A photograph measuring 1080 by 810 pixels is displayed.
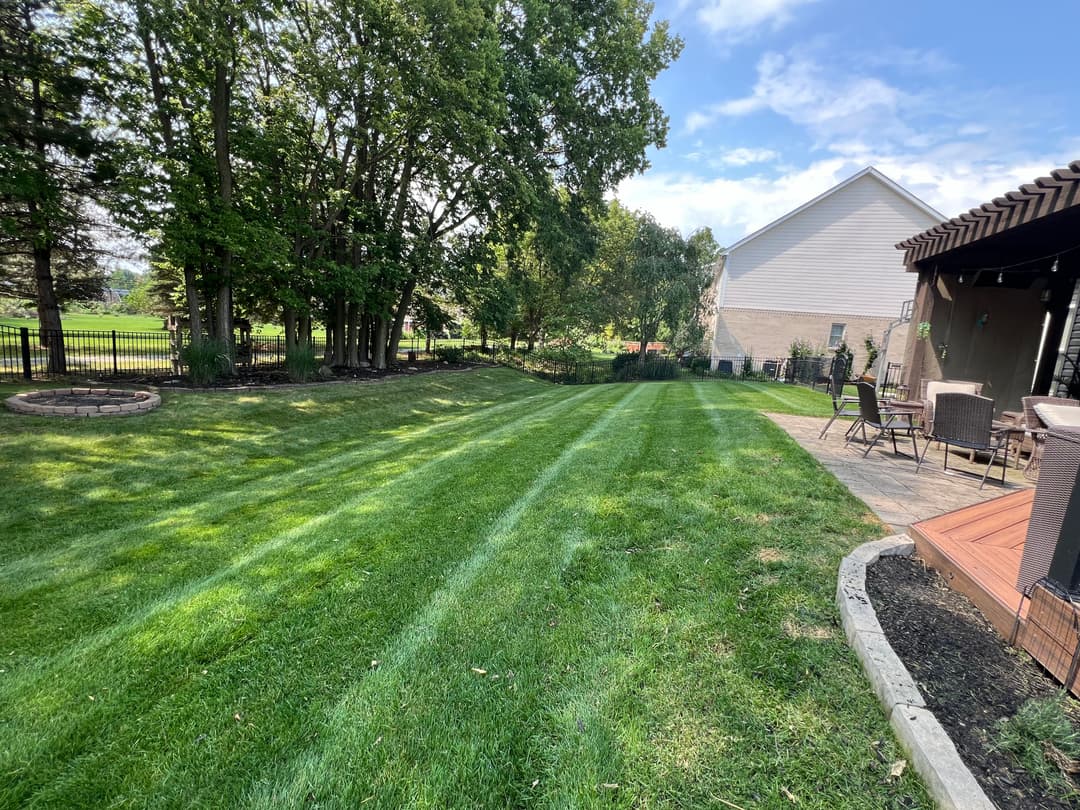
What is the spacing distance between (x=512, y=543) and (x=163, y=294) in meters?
20.8

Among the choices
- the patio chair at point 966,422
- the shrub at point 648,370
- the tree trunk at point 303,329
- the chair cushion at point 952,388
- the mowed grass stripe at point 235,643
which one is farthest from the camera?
the shrub at point 648,370

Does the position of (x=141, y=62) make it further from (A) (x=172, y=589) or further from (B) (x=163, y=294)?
(A) (x=172, y=589)

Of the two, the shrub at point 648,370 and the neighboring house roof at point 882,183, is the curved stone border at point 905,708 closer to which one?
the shrub at point 648,370

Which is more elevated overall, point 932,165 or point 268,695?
point 932,165

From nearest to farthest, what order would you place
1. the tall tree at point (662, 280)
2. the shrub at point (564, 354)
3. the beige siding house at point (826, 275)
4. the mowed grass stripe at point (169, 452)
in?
the mowed grass stripe at point (169, 452) → the beige siding house at point (826, 275) → the tall tree at point (662, 280) → the shrub at point (564, 354)

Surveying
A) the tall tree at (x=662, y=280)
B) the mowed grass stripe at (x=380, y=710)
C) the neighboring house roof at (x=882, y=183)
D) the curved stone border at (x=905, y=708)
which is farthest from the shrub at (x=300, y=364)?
the neighboring house roof at (x=882, y=183)

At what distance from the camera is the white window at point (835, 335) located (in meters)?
20.9

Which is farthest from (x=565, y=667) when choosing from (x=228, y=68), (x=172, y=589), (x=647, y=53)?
(x=647, y=53)

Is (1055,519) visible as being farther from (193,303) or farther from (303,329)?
(303,329)

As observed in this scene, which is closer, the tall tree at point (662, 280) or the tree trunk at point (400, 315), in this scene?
the tree trunk at point (400, 315)

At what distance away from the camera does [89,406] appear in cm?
633

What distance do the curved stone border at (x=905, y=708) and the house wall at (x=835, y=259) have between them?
71.5 feet

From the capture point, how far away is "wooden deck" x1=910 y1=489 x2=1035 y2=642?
7.05 feet

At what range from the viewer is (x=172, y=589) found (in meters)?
2.65
